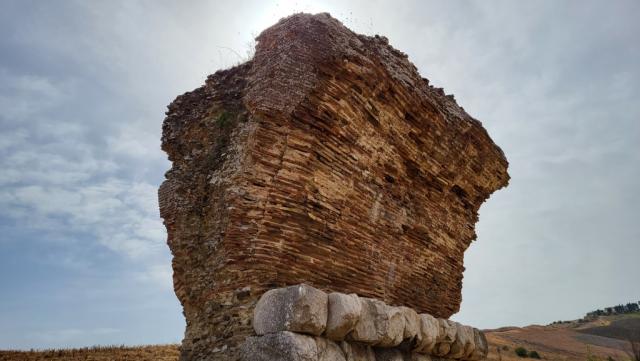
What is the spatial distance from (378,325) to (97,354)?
15.4 m

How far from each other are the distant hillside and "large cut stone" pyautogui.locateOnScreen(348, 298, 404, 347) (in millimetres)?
26324

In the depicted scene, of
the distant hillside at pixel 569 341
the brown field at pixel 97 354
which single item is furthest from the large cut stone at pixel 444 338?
the distant hillside at pixel 569 341

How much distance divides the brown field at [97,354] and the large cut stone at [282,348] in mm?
13954

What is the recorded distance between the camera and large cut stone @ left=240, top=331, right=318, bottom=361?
363 cm

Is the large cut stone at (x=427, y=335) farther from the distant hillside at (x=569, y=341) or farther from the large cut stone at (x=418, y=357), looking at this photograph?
the distant hillside at (x=569, y=341)

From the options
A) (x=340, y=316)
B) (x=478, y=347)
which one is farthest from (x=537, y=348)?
(x=340, y=316)

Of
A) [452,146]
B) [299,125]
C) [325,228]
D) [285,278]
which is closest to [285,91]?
[299,125]

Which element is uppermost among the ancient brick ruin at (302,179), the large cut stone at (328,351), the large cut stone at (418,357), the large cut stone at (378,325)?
the ancient brick ruin at (302,179)

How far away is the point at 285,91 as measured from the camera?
4797 mm

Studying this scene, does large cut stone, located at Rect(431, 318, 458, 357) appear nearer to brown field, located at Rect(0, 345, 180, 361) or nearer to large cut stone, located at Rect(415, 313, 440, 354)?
large cut stone, located at Rect(415, 313, 440, 354)

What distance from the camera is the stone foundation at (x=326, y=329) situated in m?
3.72

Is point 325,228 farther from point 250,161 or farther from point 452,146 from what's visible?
point 452,146

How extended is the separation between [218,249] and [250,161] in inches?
35.4

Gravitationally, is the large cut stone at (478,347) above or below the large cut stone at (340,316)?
below
